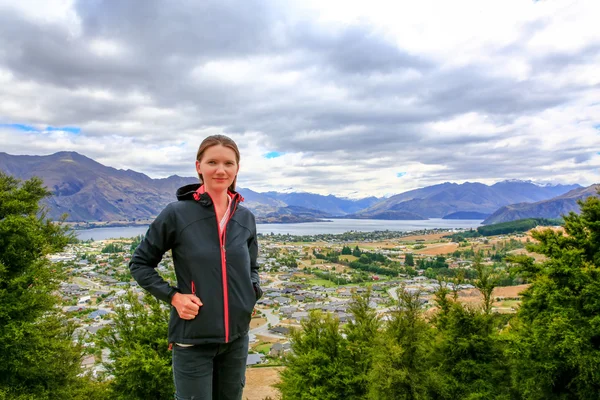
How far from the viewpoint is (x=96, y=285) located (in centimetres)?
4844

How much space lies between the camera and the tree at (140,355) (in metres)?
9.57

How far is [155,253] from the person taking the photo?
85.1 inches

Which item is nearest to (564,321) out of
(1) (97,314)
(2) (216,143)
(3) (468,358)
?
(3) (468,358)

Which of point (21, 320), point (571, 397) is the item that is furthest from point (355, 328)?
point (21, 320)

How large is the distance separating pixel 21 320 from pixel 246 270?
8.24 m

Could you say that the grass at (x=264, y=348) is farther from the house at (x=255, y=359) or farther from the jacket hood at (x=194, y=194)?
the jacket hood at (x=194, y=194)

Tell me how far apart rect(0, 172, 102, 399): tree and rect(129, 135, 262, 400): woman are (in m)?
7.42

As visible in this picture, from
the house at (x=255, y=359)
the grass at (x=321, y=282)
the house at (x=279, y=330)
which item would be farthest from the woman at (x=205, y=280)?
the grass at (x=321, y=282)

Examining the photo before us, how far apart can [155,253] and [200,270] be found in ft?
0.99

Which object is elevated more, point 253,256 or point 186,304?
point 253,256

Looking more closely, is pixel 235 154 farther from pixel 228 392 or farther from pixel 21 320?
pixel 21 320

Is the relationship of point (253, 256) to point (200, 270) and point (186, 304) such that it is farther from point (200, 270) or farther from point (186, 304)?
point (186, 304)

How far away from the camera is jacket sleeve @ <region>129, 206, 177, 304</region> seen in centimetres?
210

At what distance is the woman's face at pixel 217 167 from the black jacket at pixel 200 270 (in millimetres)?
101
